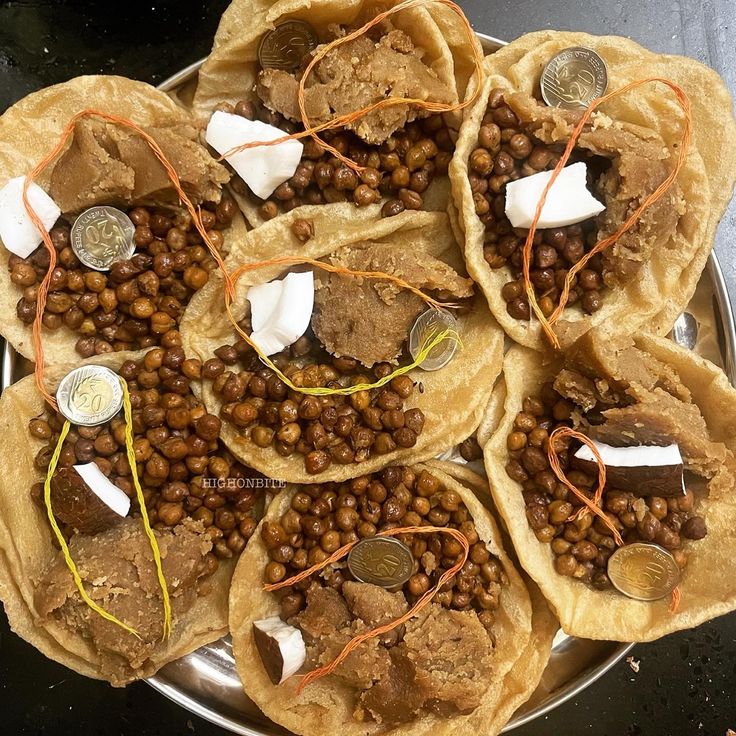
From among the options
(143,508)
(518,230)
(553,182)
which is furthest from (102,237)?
(553,182)

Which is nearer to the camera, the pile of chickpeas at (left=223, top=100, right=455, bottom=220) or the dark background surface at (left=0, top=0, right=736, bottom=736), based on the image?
the pile of chickpeas at (left=223, top=100, right=455, bottom=220)

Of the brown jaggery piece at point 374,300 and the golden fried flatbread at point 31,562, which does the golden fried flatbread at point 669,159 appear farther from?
the golden fried flatbread at point 31,562

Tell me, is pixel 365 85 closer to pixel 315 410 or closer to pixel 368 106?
pixel 368 106

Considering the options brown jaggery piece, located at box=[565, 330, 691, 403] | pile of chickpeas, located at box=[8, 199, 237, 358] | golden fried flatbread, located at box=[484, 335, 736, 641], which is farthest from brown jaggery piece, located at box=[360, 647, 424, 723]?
pile of chickpeas, located at box=[8, 199, 237, 358]

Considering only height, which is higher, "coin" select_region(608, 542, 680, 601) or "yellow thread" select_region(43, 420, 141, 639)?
"yellow thread" select_region(43, 420, 141, 639)

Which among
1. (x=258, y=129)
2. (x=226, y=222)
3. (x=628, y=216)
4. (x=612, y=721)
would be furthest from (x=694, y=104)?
(x=612, y=721)

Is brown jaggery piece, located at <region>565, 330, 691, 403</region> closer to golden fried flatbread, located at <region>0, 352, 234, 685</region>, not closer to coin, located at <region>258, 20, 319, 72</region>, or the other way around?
coin, located at <region>258, 20, 319, 72</region>
